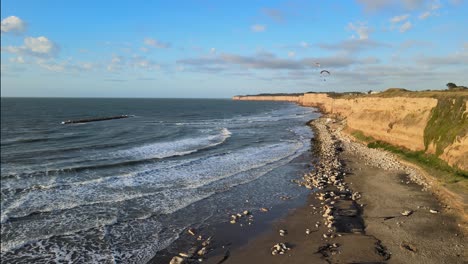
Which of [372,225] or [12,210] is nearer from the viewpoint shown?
[372,225]

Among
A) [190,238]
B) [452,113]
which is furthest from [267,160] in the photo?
[190,238]

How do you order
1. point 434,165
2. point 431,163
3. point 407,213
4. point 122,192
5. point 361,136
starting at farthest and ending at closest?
1. point 361,136
2. point 431,163
3. point 434,165
4. point 122,192
5. point 407,213

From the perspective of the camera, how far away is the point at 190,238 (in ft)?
50.6

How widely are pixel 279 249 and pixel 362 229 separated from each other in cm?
436

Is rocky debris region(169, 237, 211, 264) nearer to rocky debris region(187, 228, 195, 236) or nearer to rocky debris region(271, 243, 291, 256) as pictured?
rocky debris region(187, 228, 195, 236)

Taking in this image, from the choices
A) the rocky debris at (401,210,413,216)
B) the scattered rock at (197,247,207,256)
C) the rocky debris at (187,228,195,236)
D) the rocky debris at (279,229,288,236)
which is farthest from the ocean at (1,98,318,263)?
the rocky debris at (401,210,413,216)

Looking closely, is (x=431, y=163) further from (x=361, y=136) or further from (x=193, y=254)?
(x=193, y=254)

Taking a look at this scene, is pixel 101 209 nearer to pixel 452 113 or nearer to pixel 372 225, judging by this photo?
pixel 372 225

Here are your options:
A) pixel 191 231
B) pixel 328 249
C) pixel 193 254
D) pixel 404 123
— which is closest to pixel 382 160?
pixel 404 123

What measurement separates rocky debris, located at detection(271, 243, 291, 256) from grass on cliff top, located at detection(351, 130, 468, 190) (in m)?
11.8

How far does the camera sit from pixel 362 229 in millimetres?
15750

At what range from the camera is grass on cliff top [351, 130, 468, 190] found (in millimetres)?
20703

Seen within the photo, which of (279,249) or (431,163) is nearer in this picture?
(279,249)

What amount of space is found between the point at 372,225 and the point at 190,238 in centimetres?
838
